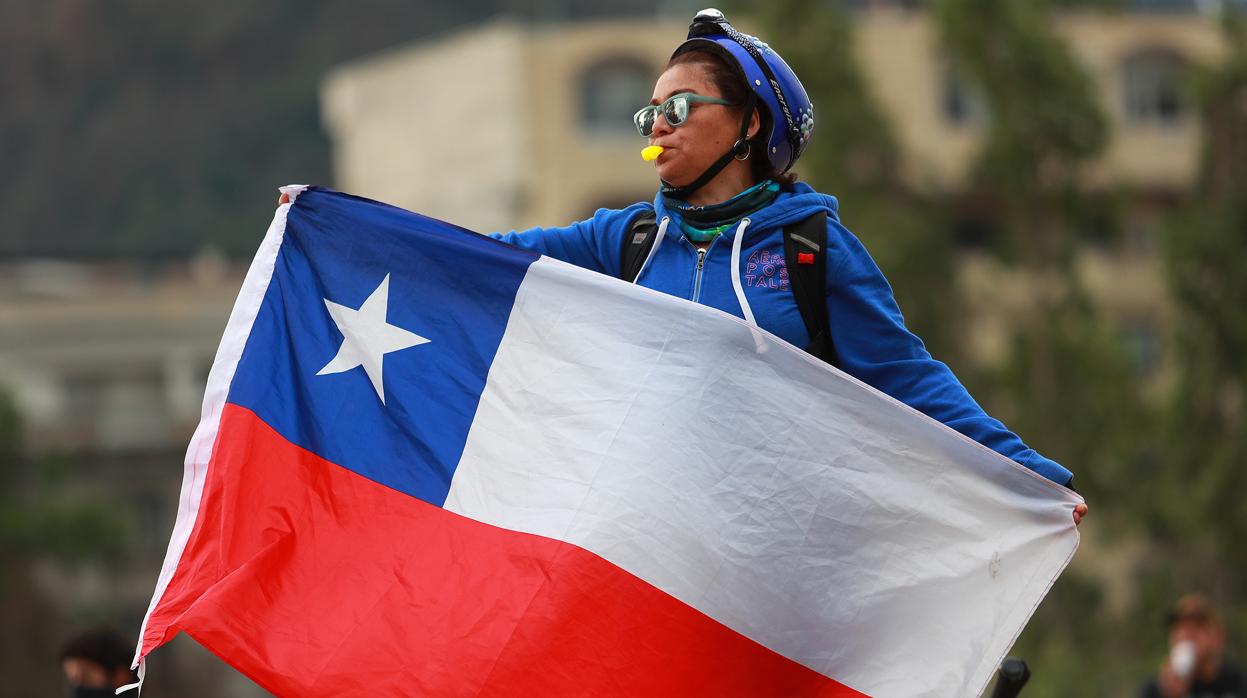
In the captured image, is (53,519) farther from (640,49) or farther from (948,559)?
(948,559)

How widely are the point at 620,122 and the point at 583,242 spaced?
139 ft

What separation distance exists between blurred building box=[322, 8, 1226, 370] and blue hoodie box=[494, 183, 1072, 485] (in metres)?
40.0

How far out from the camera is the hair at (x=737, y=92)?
16.3ft

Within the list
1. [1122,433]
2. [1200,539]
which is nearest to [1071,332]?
[1122,433]

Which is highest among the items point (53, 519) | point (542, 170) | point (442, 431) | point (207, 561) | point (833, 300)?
point (833, 300)

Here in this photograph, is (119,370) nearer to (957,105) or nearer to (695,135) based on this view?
(957,105)

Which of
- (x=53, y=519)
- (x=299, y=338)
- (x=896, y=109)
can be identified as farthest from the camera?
(x=896, y=109)

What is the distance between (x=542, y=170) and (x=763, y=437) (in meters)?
42.5

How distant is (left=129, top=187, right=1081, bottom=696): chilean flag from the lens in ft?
14.7

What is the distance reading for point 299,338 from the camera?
16.2 ft

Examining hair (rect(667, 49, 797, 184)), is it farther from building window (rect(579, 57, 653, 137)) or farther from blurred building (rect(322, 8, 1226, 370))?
building window (rect(579, 57, 653, 137))

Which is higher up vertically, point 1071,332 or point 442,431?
point 442,431

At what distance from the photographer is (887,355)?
484cm

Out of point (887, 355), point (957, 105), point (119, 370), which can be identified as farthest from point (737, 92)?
point (119, 370)
